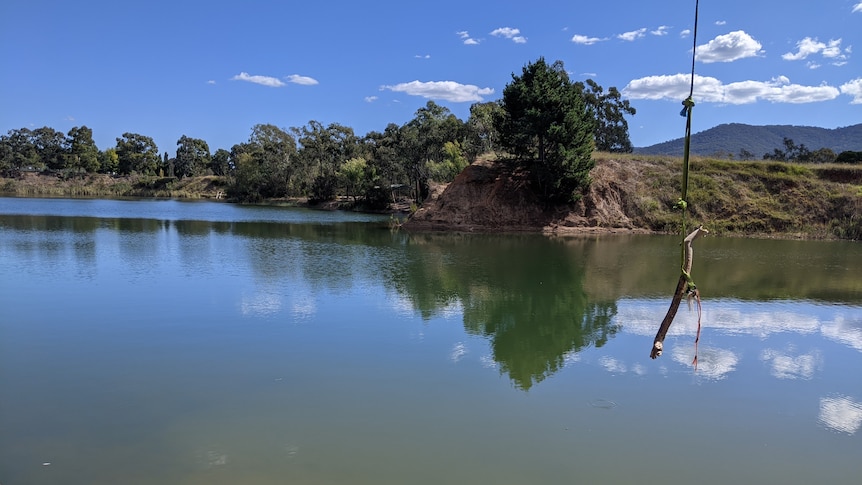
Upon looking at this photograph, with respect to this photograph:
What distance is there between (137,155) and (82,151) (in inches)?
397

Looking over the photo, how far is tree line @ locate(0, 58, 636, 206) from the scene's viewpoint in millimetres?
37891

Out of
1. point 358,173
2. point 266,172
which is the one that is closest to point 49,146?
point 266,172

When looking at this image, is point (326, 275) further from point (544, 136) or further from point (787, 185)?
point (787, 185)

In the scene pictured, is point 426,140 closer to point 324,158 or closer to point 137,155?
point 324,158

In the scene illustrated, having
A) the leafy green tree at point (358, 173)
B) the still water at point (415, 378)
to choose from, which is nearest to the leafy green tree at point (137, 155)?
the leafy green tree at point (358, 173)

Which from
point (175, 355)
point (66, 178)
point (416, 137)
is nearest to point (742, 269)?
point (175, 355)

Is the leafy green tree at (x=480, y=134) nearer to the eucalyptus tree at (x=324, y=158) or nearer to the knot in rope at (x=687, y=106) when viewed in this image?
the eucalyptus tree at (x=324, y=158)

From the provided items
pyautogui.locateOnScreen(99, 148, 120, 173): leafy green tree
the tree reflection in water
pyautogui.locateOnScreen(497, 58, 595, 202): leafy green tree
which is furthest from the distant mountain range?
the tree reflection in water

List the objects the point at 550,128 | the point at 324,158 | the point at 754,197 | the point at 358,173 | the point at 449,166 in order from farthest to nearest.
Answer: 1. the point at 324,158
2. the point at 358,173
3. the point at 449,166
4. the point at 754,197
5. the point at 550,128

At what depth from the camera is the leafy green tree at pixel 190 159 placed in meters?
118

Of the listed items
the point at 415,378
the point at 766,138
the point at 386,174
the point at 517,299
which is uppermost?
the point at 766,138

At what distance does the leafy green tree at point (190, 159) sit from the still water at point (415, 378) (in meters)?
105

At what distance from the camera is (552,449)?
7.43 metres

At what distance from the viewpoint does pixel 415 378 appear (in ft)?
32.5
